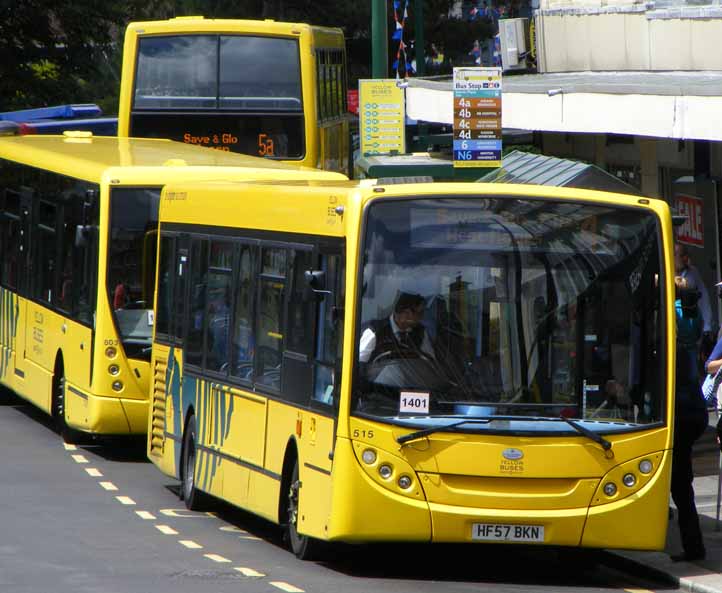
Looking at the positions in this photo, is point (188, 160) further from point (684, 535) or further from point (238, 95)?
point (684, 535)

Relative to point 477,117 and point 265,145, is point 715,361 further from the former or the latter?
point 265,145

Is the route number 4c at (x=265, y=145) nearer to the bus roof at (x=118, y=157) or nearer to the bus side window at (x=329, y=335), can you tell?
the bus roof at (x=118, y=157)

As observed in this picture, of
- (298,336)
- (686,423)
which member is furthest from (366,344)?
(686,423)

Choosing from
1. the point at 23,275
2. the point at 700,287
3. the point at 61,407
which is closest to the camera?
the point at 700,287

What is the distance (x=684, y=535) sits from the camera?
40.8 feet

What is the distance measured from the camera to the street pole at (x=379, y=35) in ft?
86.4

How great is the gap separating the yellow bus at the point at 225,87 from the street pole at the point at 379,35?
2361mm

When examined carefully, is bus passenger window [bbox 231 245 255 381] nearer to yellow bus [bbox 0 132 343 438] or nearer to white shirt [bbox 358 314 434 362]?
white shirt [bbox 358 314 434 362]

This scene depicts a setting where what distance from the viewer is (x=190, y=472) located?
51.6ft

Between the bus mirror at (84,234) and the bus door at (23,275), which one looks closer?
the bus mirror at (84,234)

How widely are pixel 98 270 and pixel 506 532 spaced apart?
8.23m

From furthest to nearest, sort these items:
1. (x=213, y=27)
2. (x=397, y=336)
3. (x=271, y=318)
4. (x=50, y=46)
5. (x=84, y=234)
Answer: (x=50, y=46), (x=213, y=27), (x=84, y=234), (x=271, y=318), (x=397, y=336)

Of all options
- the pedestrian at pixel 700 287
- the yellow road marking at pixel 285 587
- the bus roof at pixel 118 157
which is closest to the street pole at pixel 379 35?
the bus roof at pixel 118 157

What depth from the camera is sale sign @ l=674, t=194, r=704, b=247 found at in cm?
2291
